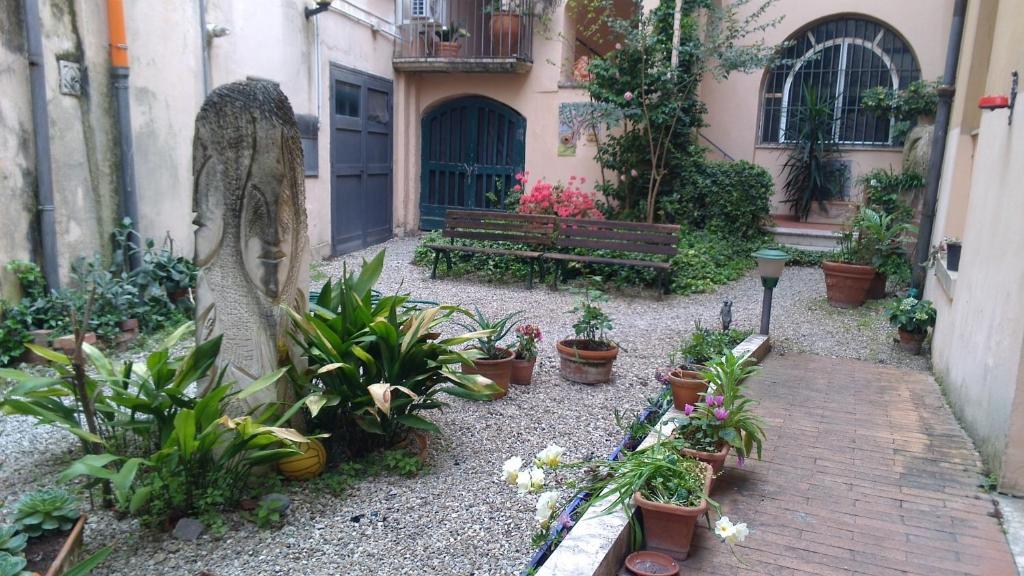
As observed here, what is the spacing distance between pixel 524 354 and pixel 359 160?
626 cm

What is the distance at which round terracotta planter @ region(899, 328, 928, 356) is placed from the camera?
5.88 meters

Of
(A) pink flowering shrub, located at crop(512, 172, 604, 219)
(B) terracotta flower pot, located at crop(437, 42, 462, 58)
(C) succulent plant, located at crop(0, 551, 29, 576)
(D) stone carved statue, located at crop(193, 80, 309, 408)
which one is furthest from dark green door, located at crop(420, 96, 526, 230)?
(C) succulent plant, located at crop(0, 551, 29, 576)

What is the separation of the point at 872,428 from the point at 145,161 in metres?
5.88

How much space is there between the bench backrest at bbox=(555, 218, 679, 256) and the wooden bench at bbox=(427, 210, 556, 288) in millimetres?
188

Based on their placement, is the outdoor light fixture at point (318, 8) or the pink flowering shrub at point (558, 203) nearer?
the outdoor light fixture at point (318, 8)

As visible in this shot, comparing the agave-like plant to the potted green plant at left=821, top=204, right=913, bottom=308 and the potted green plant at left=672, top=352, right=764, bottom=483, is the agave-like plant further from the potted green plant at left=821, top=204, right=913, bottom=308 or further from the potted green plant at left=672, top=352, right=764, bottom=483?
the potted green plant at left=821, top=204, right=913, bottom=308

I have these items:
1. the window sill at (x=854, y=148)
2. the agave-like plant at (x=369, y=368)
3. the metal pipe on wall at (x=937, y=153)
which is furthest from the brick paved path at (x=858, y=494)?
the window sill at (x=854, y=148)

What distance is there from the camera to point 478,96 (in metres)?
11.3

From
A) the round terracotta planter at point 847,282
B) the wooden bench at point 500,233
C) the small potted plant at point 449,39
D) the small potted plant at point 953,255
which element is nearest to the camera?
the small potted plant at point 953,255

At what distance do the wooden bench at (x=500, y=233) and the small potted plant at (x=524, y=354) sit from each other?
3321 mm

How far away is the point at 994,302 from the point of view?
12.5 feet

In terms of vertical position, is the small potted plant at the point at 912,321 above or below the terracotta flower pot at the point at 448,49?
below

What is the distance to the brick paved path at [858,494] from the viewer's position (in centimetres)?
277

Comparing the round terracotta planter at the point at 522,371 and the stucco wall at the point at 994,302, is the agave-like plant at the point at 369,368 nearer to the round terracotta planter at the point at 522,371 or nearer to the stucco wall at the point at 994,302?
the round terracotta planter at the point at 522,371
